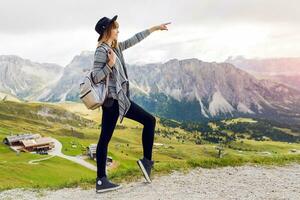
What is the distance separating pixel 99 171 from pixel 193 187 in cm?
303

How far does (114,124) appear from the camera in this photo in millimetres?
12875

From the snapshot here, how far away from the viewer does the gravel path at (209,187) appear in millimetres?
13242

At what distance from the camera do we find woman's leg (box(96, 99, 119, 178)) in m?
12.6

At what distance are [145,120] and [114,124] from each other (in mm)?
907

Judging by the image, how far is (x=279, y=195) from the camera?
1310 centimetres

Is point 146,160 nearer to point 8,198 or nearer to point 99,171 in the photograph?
point 99,171

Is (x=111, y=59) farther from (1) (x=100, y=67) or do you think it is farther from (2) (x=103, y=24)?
(2) (x=103, y=24)

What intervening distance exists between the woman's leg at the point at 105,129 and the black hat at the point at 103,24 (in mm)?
2011

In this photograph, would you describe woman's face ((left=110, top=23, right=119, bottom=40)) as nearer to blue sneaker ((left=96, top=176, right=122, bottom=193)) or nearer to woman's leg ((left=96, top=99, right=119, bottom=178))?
woman's leg ((left=96, top=99, right=119, bottom=178))

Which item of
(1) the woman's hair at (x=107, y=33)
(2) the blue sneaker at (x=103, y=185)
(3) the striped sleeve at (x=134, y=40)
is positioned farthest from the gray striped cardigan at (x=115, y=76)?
(2) the blue sneaker at (x=103, y=185)

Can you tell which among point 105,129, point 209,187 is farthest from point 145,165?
point 209,187

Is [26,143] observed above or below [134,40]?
below

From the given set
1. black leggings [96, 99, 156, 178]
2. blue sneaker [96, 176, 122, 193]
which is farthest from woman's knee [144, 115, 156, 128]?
blue sneaker [96, 176, 122, 193]

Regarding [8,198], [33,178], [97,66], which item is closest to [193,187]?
[97,66]
